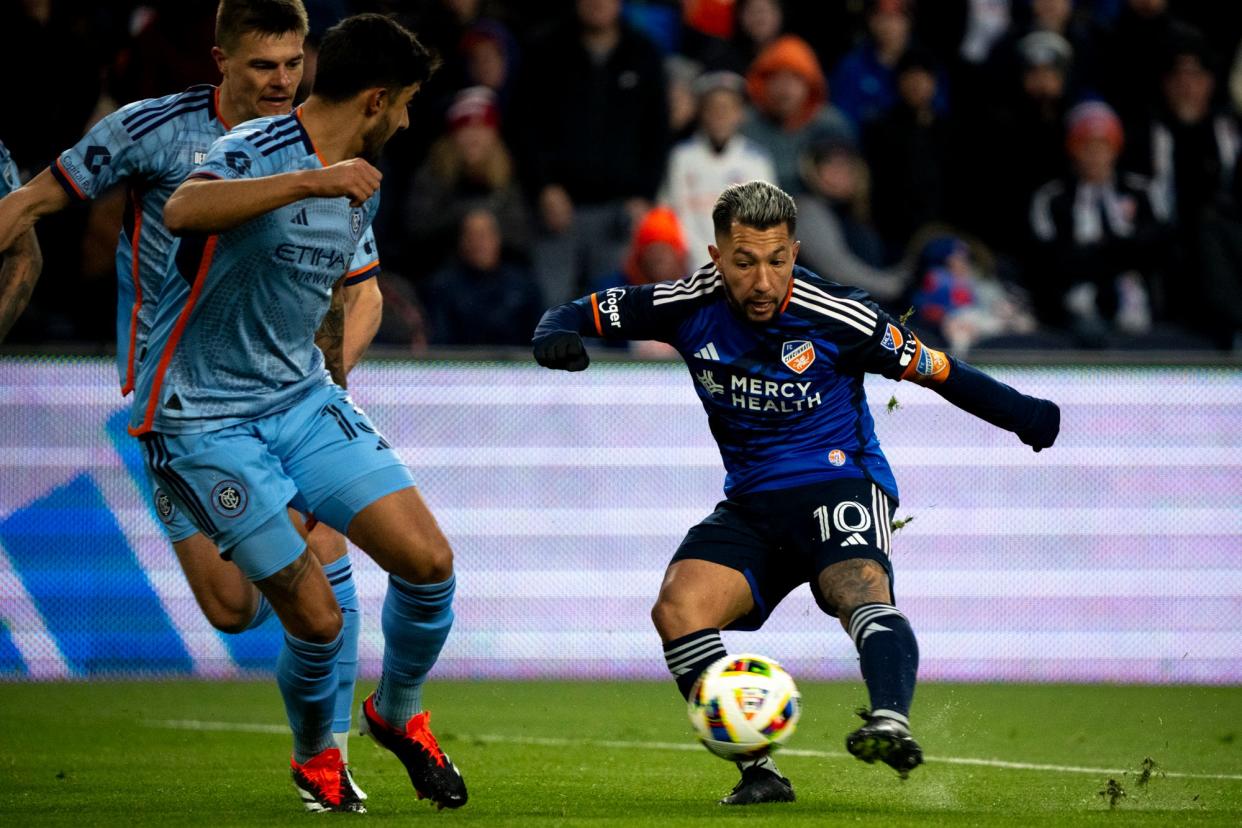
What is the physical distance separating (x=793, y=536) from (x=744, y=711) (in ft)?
2.57

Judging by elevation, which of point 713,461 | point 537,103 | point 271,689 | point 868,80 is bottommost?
point 271,689

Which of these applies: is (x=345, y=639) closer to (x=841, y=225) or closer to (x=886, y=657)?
(x=886, y=657)

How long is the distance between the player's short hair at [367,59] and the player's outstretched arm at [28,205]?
1.02 m

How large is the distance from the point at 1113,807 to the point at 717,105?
7.18 meters

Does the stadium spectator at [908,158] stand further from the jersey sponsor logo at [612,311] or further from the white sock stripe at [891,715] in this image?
the white sock stripe at [891,715]

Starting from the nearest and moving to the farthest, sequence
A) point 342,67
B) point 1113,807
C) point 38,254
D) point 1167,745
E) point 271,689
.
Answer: point 342,67 < point 1113,807 < point 38,254 < point 1167,745 < point 271,689

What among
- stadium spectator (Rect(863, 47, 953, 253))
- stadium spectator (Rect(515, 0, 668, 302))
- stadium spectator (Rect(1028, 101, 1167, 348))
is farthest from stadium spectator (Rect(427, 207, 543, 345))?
stadium spectator (Rect(1028, 101, 1167, 348))

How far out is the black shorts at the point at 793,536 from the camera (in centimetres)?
645

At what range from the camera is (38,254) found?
6926mm

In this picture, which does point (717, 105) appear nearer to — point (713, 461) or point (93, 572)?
point (713, 461)

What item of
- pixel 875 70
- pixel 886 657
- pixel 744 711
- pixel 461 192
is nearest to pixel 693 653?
pixel 744 711

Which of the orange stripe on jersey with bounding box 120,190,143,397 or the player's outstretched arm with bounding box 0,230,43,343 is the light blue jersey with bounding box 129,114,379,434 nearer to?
the orange stripe on jersey with bounding box 120,190,143,397

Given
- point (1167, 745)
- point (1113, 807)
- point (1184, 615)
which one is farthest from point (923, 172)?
point (1113, 807)

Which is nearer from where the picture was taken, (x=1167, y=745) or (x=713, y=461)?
(x=1167, y=745)
